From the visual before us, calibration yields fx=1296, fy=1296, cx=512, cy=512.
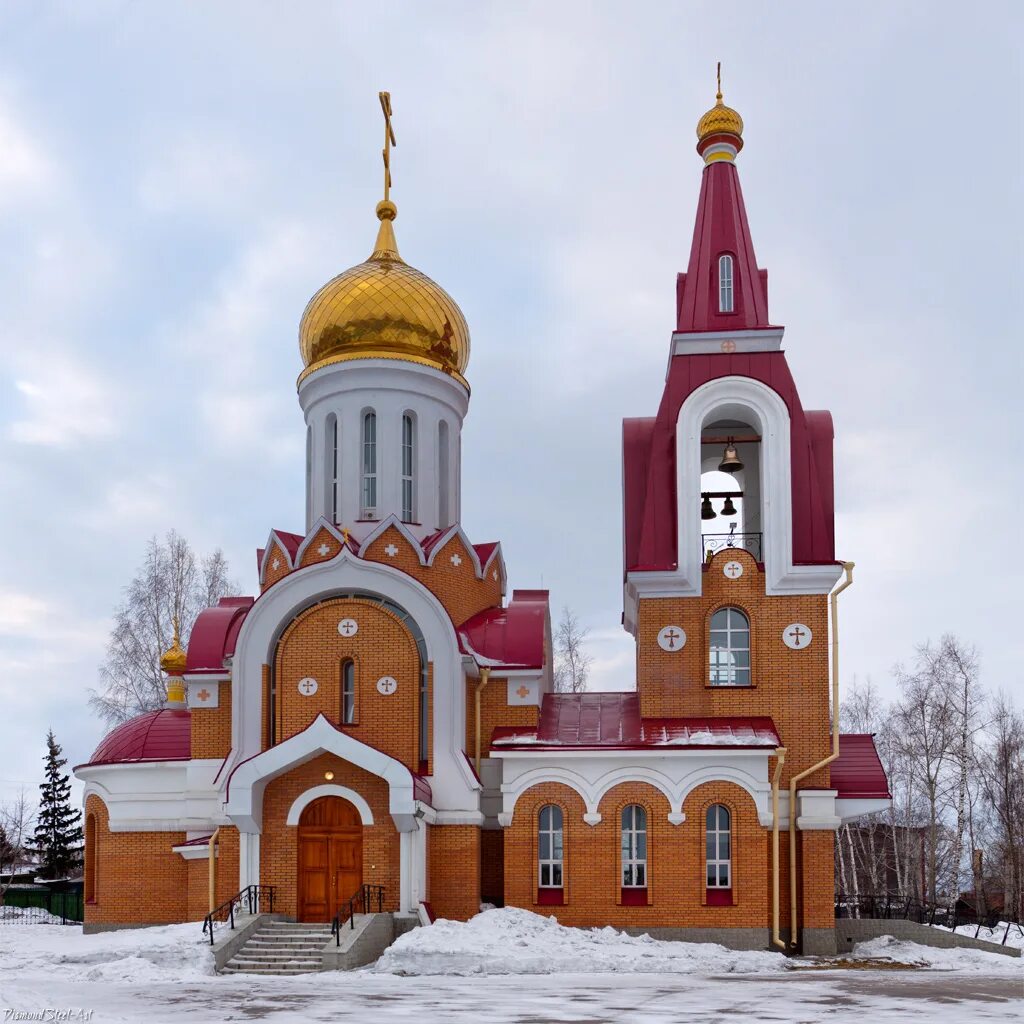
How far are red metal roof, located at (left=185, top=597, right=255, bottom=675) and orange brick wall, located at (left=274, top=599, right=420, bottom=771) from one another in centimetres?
111

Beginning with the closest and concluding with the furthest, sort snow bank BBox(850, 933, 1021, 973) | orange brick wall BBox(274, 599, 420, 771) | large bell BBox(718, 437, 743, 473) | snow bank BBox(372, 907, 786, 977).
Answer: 1. snow bank BBox(372, 907, 786, 977)
2. snow bank BBox(850, 933, 1021, 973)
3. orange brick wall BBox(274, 599, 420, 771)
4. large bell BBox(718, 437, 743, 473)

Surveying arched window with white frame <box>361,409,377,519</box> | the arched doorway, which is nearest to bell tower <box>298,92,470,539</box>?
arched window with white frame <box>361,409,377,519</box>

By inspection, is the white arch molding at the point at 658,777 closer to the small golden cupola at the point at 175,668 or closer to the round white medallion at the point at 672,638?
the round white medallion at the point at 672,638

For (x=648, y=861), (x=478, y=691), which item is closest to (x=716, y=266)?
(x=478, y=691)

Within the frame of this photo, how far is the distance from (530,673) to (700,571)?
2913 mm

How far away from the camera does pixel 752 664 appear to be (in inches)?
746

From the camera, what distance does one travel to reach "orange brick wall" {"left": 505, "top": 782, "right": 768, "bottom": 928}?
1758cm

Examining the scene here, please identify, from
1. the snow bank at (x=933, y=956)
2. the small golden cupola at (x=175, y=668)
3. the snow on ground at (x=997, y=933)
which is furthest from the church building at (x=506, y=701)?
the snow on ground at (x=997, y=933)

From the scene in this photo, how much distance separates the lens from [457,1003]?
39.3ft

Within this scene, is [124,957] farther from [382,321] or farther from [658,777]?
[382,321]

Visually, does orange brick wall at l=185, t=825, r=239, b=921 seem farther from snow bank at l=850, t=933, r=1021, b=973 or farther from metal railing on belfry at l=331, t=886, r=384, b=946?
snow bank at l=850, t=933, r=1021, b=973

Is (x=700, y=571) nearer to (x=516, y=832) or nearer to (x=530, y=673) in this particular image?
(x=530, y=673)

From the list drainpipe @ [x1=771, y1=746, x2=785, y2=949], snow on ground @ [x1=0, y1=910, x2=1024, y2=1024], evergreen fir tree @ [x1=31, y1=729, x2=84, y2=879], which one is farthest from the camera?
evergreen fir tree @ [x1=31, y1=729, x2=84, y2=879]

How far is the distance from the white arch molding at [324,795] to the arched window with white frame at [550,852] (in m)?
2.41
